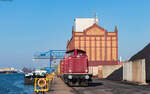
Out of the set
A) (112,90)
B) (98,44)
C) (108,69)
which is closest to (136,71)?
(112,90)

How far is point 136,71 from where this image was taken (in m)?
29.7

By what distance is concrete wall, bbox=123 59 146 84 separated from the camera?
2780 cm

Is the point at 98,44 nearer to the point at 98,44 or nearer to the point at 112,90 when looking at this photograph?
the point at 98,44

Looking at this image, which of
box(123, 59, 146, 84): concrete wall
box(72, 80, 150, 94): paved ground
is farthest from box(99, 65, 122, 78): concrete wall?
box(72, 80, 150, 94): paved ground

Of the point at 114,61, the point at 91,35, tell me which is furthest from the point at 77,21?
the point at 114,61

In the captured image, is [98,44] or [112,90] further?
[98,44]

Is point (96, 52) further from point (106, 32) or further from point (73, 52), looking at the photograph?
point (73, 52)

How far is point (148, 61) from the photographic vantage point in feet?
114

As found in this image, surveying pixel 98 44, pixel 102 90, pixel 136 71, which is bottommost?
pixel 102 90

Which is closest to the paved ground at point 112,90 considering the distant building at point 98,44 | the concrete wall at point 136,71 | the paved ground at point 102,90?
the paved ground at point 102,90

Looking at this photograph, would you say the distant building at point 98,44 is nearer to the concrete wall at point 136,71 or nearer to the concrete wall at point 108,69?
the concrete wall at point 108,69

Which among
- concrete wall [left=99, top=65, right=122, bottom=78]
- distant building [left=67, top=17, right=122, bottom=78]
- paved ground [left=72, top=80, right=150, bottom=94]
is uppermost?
distant building [left=67, top=17, right=122, bottom=78]

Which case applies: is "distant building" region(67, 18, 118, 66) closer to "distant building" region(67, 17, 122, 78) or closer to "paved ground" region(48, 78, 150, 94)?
"distant building" region(67, 17, 122, 78)

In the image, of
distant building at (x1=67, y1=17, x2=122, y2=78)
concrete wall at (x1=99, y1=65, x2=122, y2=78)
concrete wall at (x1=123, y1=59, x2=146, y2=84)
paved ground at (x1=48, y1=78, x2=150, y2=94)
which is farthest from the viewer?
distant building at (x1=67, y1=17, x2=122, y2=78)
